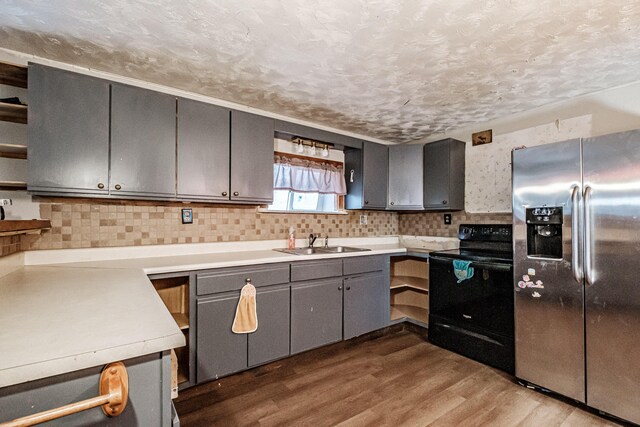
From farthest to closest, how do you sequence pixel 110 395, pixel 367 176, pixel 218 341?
pixel 367 176, pixel 218 341, pixel 110 395

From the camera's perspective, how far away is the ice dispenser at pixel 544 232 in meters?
2.06

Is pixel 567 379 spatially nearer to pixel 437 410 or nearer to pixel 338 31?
pixel 437 410

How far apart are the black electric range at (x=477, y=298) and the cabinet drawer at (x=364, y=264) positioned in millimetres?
480

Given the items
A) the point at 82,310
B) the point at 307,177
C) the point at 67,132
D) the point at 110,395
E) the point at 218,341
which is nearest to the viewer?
the point at 110,395

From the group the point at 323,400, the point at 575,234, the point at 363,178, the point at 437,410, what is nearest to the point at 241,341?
the point at 323,400

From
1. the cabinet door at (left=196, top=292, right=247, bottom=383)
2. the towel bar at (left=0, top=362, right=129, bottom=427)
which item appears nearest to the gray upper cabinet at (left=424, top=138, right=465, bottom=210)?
the cabinet door at (left=196, top=292, right=247, bottom=383)

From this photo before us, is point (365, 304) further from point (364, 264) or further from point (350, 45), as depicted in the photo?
point (350, 45)

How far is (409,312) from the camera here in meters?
3.52

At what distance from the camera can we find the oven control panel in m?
2.89

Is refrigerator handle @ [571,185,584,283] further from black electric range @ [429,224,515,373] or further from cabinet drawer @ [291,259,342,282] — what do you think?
cabinet drawer @ [291,259,342,282]

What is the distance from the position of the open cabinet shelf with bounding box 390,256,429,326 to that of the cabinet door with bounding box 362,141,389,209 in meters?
0.73

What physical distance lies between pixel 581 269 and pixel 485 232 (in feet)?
3.66

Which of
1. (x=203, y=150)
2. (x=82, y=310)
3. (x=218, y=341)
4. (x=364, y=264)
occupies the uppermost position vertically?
(x=203, y=150)

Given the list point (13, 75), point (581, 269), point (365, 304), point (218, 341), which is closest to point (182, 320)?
point (218, 341)
